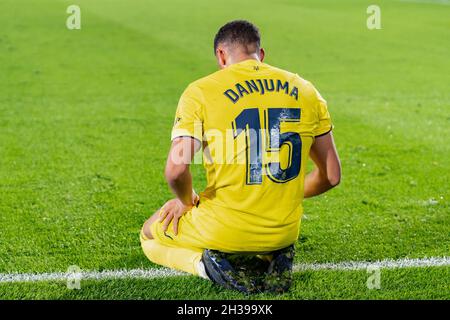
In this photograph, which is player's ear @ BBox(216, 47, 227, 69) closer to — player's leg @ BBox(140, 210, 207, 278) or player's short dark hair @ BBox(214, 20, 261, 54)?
player's short dark hair @ BBox(214, 20, 261, 54)

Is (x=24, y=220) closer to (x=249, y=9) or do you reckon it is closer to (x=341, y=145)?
(x=341, y=145)

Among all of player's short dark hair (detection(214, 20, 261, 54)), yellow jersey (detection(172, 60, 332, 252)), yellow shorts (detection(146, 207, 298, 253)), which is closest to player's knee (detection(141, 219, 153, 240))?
yellow shorts (detection(146, 207, 298, 253))

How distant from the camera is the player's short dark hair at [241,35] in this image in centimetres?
475

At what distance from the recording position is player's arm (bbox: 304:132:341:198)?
196 inches

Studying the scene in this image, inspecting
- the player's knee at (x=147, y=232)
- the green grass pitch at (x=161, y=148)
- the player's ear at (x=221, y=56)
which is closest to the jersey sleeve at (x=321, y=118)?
the player's ear at (x=221, y=56)

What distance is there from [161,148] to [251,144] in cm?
501

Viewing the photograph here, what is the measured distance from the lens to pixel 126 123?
36.3 feet

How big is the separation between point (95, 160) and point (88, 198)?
5.17ft

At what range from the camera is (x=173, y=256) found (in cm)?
515

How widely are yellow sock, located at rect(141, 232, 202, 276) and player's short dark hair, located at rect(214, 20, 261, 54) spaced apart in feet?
4.58

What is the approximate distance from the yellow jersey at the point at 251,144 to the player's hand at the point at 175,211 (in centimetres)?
18

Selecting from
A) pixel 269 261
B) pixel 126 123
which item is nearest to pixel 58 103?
pixel 126 123

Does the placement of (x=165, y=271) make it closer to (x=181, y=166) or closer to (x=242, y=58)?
(x=181, y=166)

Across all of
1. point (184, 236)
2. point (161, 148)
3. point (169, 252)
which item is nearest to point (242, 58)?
point (184, 236)
